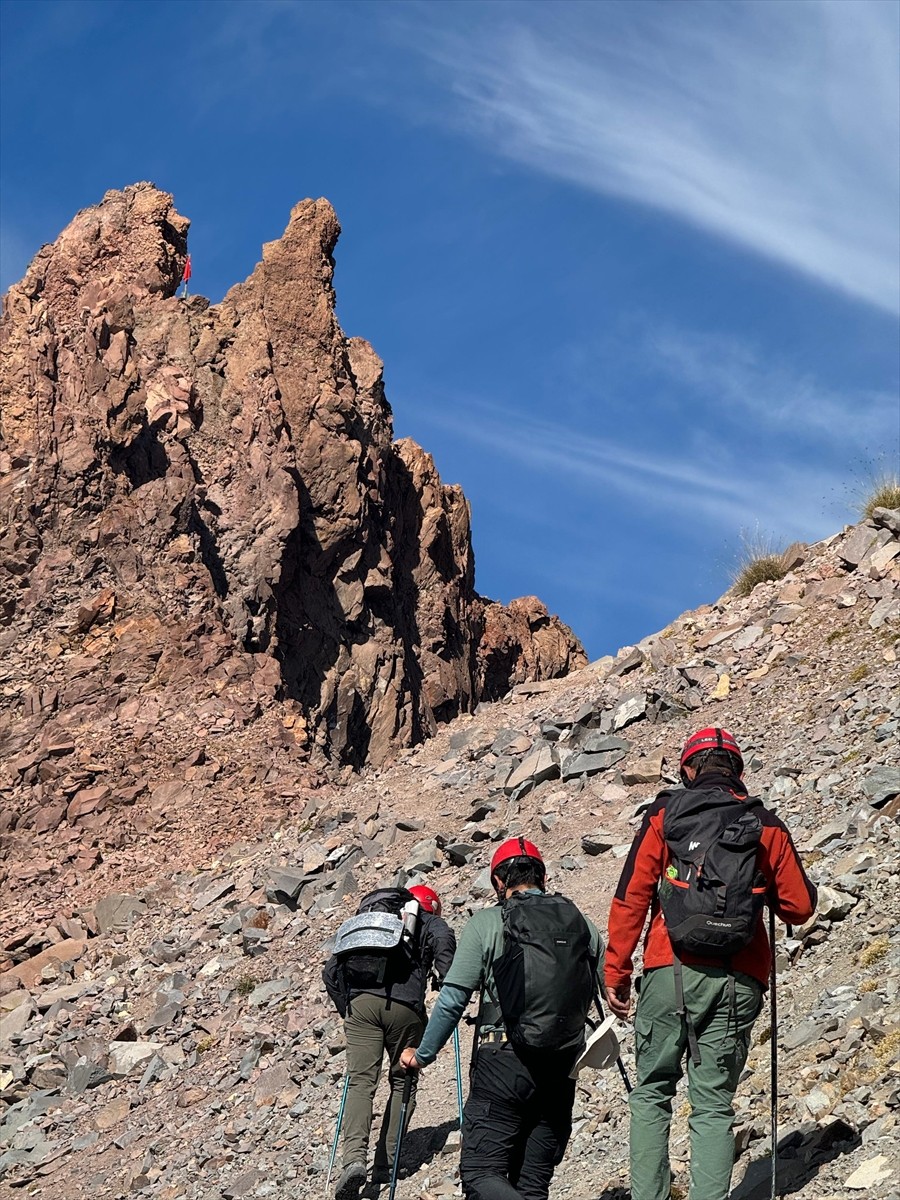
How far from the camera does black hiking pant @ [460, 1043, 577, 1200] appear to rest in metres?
6.34

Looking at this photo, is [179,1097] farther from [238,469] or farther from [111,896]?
[238,469]

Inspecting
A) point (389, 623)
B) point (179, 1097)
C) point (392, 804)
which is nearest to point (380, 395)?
point (389, 623)

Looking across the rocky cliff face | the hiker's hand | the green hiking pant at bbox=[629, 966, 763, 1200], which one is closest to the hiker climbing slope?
the hiker's hand

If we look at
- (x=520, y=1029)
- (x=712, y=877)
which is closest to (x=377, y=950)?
(x=520, y=1029)

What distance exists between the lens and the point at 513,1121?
6.39 metres

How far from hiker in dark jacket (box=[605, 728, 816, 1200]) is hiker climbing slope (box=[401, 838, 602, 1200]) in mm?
246

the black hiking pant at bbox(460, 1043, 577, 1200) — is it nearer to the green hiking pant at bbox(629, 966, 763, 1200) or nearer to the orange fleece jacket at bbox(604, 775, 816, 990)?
the green hiking pant at bbox(629, 966, 763, 1200)

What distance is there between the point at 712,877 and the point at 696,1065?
82 centimetres

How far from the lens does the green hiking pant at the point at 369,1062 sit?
9.44 m

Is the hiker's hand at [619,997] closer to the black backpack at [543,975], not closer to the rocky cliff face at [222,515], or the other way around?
the black backpack at [543,975]

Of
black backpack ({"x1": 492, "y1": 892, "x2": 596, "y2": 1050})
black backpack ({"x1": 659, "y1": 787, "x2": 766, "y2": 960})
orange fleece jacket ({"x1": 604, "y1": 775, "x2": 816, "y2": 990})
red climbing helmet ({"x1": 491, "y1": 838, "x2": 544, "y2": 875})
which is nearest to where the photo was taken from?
black backpack ({"x1": 659, "y1": 787, "x2": 766, "y2": 960})

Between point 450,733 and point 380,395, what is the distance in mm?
21108

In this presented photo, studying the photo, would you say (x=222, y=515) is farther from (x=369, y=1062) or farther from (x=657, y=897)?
(x=657, y=897)

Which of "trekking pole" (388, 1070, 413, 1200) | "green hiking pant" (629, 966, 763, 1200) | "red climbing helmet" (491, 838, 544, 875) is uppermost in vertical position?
"red climbing helmet" (491, 838, 544, 875)
